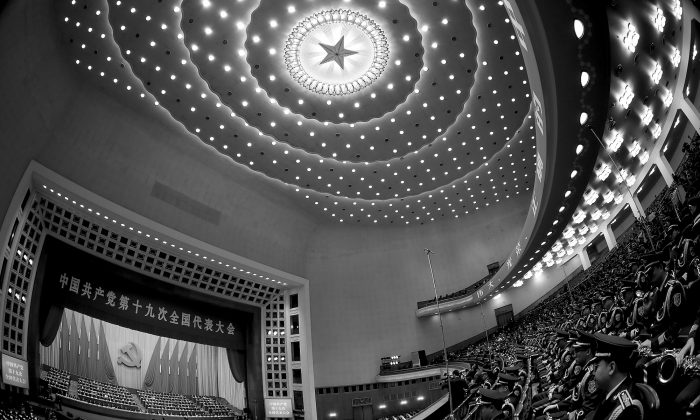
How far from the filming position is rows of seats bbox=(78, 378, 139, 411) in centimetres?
1797

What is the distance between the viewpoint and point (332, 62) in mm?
18141

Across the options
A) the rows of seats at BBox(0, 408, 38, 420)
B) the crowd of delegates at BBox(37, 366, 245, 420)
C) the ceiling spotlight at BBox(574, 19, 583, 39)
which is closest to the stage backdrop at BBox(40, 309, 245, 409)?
the crowd of delegates at BBox(37, 366, 245, 420)

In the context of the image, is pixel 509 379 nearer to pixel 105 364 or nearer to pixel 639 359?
pixel 639 359

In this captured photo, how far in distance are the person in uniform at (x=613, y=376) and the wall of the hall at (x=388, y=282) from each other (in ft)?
88.2

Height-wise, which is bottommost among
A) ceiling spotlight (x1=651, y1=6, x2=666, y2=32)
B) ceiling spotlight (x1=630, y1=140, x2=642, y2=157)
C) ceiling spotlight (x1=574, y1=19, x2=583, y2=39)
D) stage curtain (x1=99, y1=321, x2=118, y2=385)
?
stage curtain (x1=99, y1=321, x2=118, y2=385)

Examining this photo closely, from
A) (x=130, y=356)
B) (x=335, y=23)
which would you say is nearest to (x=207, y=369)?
(x=130, y=356)

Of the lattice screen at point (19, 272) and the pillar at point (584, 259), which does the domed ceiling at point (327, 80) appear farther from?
the pillar at point (584, 259)

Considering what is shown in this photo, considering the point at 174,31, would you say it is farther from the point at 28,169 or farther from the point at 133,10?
the point at 28,169

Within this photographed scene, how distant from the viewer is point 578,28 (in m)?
8.62

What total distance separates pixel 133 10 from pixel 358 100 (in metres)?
9.74

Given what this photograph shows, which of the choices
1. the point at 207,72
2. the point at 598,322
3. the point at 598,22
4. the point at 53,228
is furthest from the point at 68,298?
the point at 598,22

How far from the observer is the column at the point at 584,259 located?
24.9 meters

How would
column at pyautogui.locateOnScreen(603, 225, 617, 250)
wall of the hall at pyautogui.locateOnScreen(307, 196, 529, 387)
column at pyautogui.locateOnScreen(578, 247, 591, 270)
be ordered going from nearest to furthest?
column at pyautogui.locateOnScreen(603, 225, 617, 250), column at pyautogui.locateOnScreen(578, 247, 591, 270), wall of the hall at pyautogui.locateOnScreen(307, 196, 529, 387)

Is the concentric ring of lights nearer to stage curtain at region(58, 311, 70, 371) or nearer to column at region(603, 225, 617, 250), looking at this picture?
column at region(603, 225, 617, 250)
